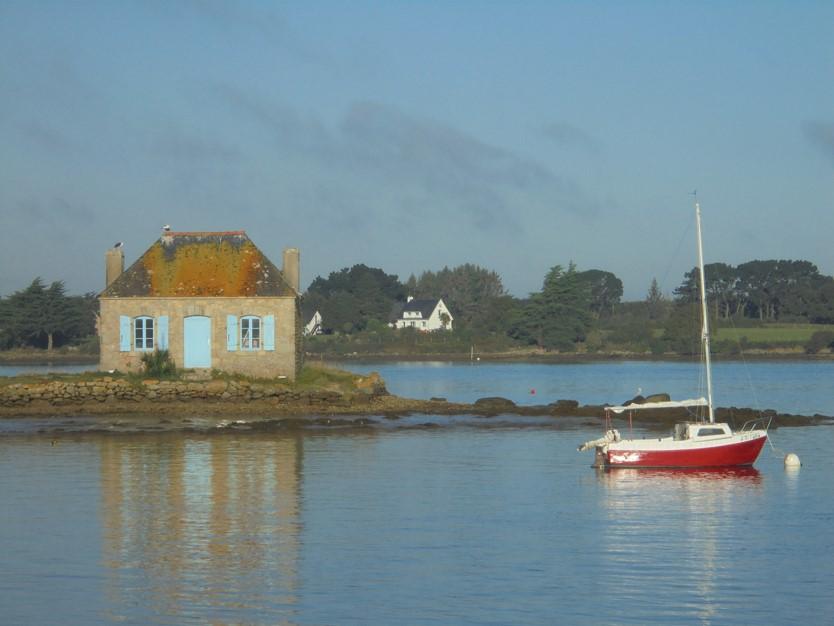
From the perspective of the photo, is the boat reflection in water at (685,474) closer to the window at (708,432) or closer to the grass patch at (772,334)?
the window at (708,432)

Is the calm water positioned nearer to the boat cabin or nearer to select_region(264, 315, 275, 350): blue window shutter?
the boat cabin

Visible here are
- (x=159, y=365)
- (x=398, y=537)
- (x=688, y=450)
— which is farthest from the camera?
(x=159, y=365)

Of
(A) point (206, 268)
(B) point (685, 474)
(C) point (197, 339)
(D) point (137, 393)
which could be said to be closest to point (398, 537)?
(B) point (685, 474)

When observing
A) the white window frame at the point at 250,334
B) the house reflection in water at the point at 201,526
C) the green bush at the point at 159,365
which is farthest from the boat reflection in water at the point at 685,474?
the green bush at the point at 159,365

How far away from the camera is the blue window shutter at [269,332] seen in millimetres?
51375

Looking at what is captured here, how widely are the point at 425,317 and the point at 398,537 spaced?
15043cm

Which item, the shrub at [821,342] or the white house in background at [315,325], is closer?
the shrub at [821,342]

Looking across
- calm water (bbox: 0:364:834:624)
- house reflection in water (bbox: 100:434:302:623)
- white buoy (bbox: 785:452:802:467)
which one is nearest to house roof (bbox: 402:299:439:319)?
calm water (bbox: 0:364:834:624)

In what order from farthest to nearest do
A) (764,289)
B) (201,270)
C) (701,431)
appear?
(764,289) → (201,270) → (701,431)

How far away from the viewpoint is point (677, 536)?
24312 millimetres

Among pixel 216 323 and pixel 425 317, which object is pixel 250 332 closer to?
pixel 216 323

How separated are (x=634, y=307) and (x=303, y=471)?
168 metres

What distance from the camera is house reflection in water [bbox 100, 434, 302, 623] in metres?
19.1

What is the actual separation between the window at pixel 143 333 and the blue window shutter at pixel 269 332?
15.9ft
